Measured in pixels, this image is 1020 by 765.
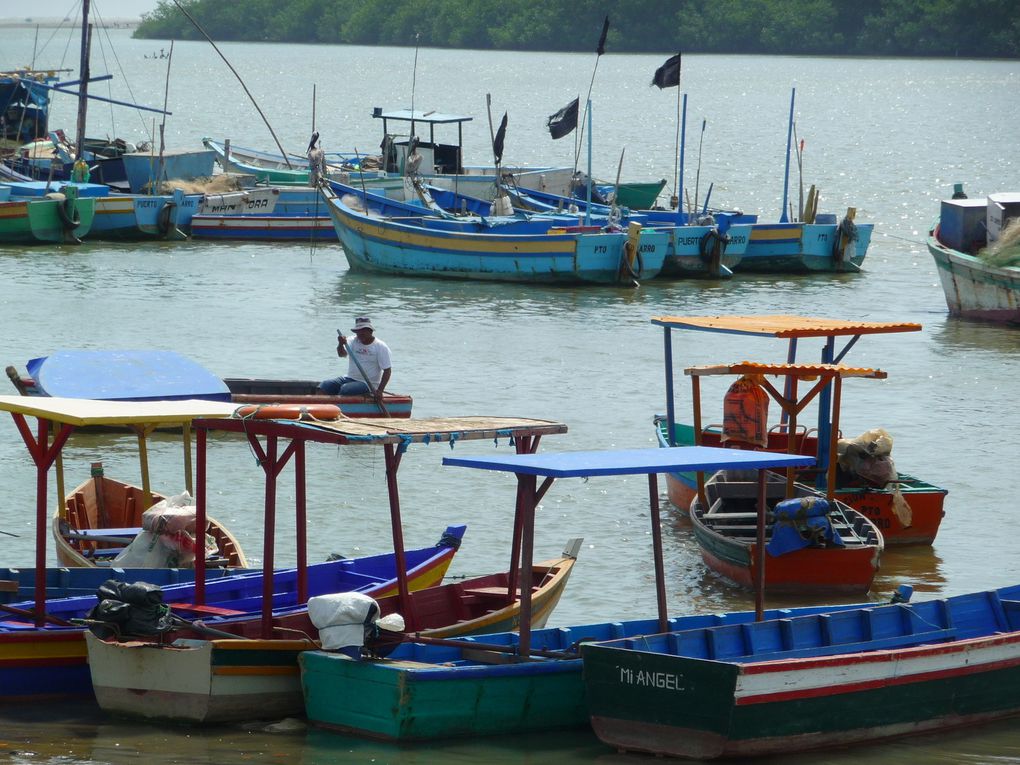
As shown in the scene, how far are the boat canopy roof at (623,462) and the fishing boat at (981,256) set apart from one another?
56.6 ft

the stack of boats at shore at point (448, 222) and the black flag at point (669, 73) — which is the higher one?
the black flag at point (669, 73)

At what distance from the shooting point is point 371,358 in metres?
17.5

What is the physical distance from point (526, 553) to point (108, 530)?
436 cm

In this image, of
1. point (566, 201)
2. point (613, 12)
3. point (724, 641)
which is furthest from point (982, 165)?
point (613, 12)

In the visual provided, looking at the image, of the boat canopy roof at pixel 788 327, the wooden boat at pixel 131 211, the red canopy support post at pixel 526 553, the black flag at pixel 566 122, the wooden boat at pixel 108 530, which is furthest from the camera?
the wooden boat at pixel 131 211

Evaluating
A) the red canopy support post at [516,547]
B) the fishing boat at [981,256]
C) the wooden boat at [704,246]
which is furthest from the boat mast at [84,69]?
the red canopy support post at [516,547]

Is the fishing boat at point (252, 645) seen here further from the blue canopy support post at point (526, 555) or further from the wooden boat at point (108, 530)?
the wooden boat at point (108, 530)

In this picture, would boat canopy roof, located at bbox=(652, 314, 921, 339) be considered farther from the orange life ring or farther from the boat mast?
the boat mast

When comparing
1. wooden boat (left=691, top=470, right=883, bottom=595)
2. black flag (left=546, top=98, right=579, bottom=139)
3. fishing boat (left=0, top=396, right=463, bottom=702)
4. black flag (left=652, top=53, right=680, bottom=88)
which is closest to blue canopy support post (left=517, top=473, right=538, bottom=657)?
fishing boat (left=0, top=396, right=463, bottom=702)

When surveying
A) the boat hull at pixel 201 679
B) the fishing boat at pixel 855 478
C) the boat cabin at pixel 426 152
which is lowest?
the boat hull at pixel 201 679

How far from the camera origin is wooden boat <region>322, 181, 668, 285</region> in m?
30.2

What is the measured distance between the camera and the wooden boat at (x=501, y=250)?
1188 inches

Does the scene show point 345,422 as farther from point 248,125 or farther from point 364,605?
point 248,125

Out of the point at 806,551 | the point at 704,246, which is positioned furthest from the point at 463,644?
the point at 704,246
